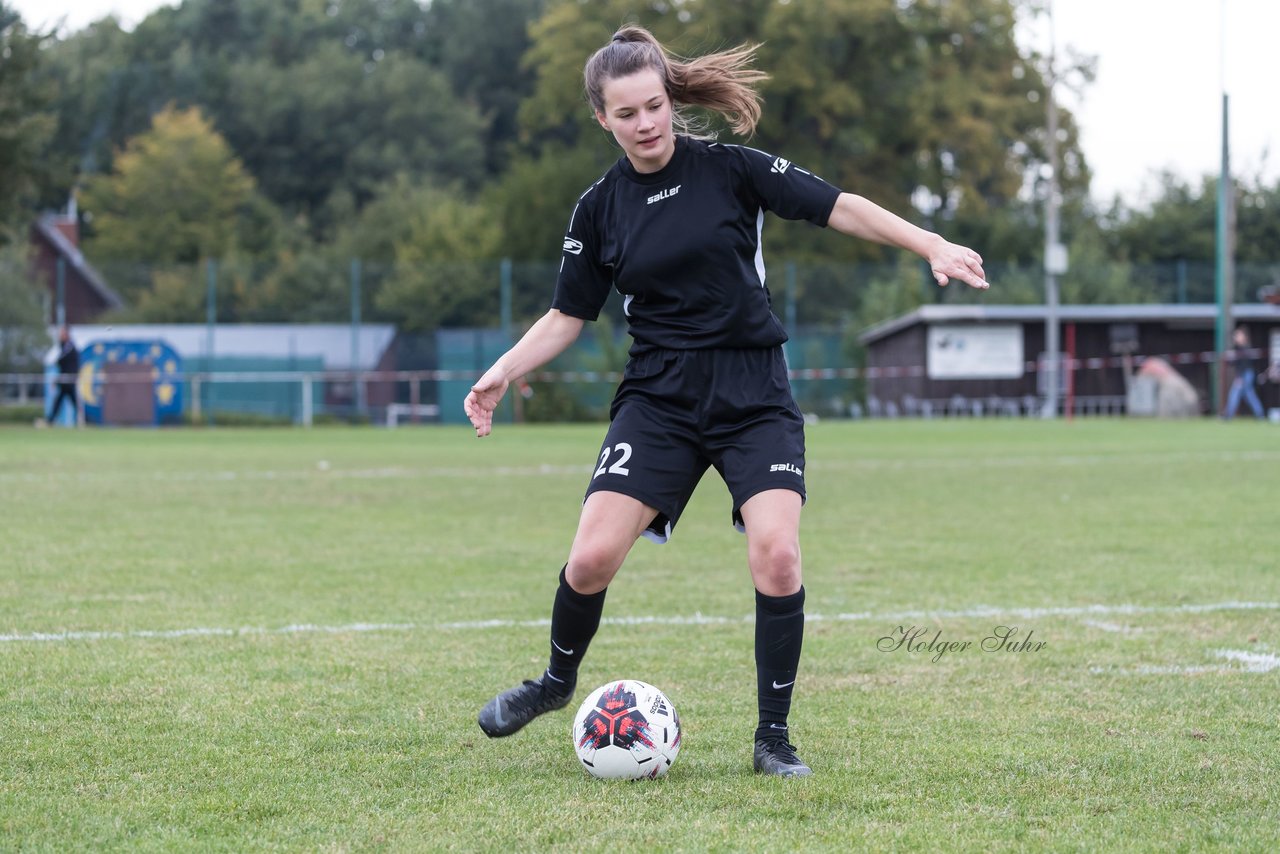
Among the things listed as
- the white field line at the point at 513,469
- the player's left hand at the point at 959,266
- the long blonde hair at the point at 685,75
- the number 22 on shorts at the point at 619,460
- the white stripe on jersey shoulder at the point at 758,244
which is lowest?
the white field line at the point at 513,469

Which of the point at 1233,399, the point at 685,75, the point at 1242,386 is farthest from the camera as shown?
the point at 1242,386

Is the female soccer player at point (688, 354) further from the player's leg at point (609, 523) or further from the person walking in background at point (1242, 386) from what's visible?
the person walking in background at point (1242, 386)

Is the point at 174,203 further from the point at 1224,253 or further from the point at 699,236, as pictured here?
the point at 699,236

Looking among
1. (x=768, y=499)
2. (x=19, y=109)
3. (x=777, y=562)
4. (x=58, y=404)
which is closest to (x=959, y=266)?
(x=768, y=499)

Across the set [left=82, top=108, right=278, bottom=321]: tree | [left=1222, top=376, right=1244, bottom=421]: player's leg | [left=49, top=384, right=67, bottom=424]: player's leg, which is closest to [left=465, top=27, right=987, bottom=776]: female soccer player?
[left=1222, top=376, right=1244, bottom=421]: player's leg

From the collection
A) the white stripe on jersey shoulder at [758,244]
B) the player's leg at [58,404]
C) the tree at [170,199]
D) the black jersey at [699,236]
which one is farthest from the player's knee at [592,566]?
the tree at [170,199]

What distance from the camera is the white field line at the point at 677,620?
6027mm

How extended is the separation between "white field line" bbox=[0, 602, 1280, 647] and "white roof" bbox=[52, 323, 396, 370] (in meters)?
29.8

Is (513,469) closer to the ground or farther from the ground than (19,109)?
closer to the ground

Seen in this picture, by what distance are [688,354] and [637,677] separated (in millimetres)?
1445

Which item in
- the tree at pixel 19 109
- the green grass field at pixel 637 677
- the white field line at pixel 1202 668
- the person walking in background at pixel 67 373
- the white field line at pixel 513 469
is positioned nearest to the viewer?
the green grass field at pixel 637 677

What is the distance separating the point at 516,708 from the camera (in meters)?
4.29

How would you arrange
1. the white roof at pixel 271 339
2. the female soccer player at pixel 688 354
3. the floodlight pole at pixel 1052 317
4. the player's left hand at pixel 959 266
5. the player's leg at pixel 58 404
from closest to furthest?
the player's left hand at pixel 959 266
the female soccer player at pixel 688 354
the player's leg at pixel 58 404
the floodlight pole at pixel 1052 317
the white roof at pixel 271 339

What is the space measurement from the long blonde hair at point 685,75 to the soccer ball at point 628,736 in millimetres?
1567
